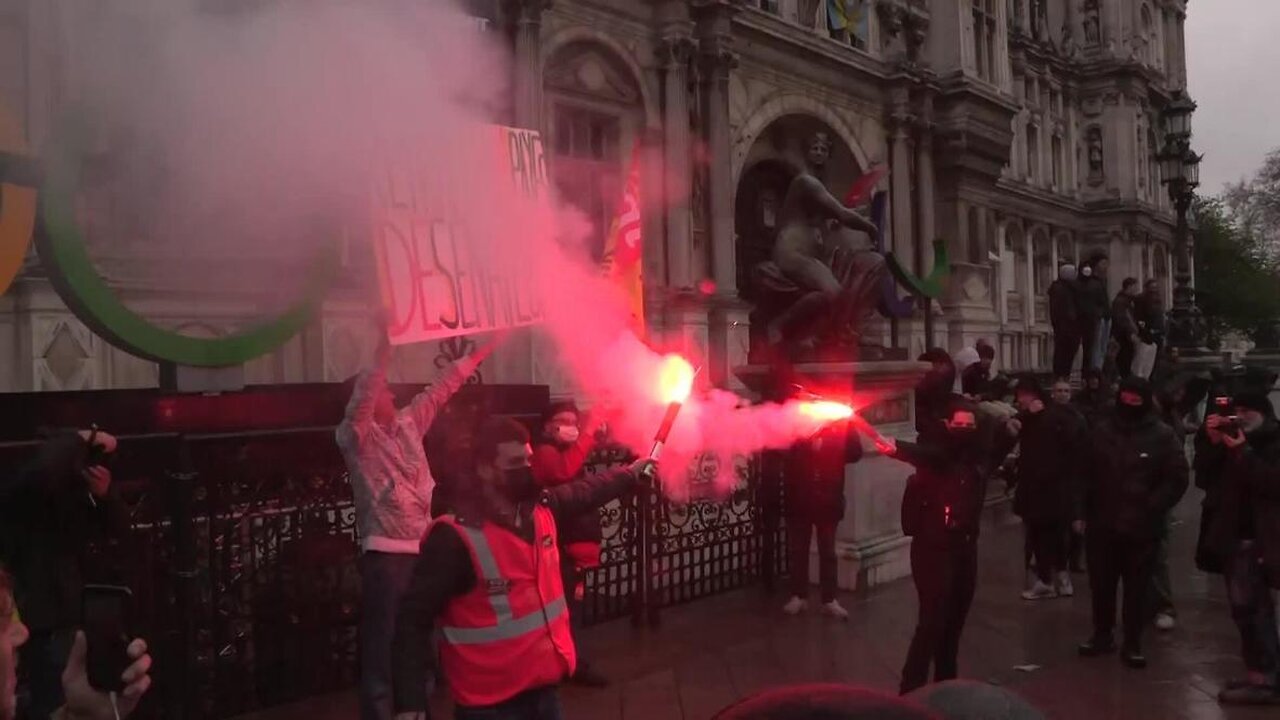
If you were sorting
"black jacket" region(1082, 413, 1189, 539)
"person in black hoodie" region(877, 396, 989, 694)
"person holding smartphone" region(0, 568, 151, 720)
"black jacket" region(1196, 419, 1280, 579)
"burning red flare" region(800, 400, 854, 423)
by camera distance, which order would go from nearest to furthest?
1. "person holding smartphone" region(0, 568, 151, 720)
2. "person in black hoodie" region(877, 396, 989, 694)
3. "black jacket" region(1196, 419, 1280, 579)
4. "black jacket" region(1082, 413, 1189, 539)
5. "burning red flare" region(800, 400, 854, 423)

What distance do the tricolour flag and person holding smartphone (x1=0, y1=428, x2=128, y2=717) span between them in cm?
382

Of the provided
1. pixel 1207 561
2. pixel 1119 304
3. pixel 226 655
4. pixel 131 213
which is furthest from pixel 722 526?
pixel 1119 304

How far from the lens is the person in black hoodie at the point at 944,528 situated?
512 centimetres

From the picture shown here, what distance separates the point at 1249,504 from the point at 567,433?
12.2 feet

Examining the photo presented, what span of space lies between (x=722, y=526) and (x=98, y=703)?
508 centimetres

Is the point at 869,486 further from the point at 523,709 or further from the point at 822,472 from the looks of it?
the point at 523,709

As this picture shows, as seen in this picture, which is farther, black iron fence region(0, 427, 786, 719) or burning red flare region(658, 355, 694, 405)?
black iron fence region(0, 427, 786, 719)

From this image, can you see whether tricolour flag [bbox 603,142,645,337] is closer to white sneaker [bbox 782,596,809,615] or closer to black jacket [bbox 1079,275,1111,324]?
white sneaker [bbox 782,596,809,615]

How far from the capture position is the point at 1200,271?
4866 centimetres

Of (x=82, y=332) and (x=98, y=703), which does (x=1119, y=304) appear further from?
(x=98, y=703)

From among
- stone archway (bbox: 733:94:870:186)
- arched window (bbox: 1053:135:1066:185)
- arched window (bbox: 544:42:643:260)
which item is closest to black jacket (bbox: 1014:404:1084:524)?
arched window (bbox: 544:42:643:260)

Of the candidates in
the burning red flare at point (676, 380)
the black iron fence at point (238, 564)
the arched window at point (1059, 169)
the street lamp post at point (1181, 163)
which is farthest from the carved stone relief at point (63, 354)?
the arched window at point (1059, 169)

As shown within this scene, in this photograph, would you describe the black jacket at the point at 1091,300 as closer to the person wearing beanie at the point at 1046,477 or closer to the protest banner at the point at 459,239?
the person wearing beanie at the point at 1046,477

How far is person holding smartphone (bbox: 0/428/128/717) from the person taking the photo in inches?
156
